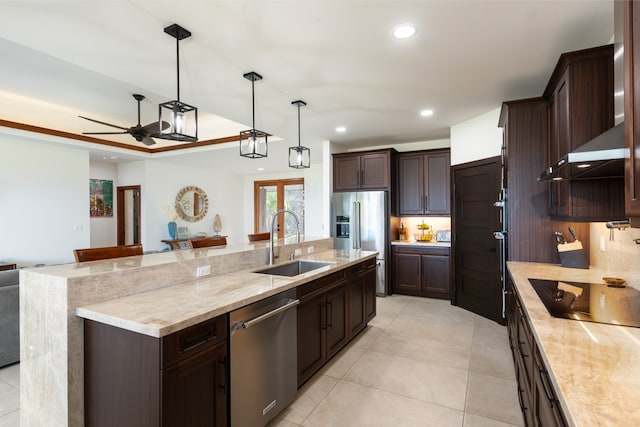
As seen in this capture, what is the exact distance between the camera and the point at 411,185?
209 inches

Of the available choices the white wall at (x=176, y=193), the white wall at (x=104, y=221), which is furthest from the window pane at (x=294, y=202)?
the white wall at (x=104, y=221)

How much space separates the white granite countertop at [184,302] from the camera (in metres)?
1.41

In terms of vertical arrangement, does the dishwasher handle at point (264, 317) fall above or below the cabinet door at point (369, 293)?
above

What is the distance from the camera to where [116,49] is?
2410 millimetres

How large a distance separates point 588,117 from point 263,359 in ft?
8.38

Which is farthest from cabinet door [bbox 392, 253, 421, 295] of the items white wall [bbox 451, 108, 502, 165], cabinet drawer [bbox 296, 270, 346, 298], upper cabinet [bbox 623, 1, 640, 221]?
upper cabinet [bbox 623, 1, 640, 221]

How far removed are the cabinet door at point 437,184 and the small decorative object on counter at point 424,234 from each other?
0.35 meters

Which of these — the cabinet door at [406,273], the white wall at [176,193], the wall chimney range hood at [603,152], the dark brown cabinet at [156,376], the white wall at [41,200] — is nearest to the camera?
the wall chimney range hood at [603,152]

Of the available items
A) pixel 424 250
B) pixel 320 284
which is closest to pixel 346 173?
pixel 424 250

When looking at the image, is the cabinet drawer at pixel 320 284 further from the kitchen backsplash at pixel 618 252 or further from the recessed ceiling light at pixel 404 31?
the kitchen backsplash at pixel 618 252

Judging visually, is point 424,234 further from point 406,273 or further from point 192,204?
point 192,204

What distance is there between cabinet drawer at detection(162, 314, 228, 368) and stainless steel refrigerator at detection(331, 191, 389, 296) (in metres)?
3.79


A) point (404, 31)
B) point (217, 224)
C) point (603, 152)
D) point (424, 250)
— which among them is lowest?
point (424, 250)

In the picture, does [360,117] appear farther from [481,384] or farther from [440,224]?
[481,384]
